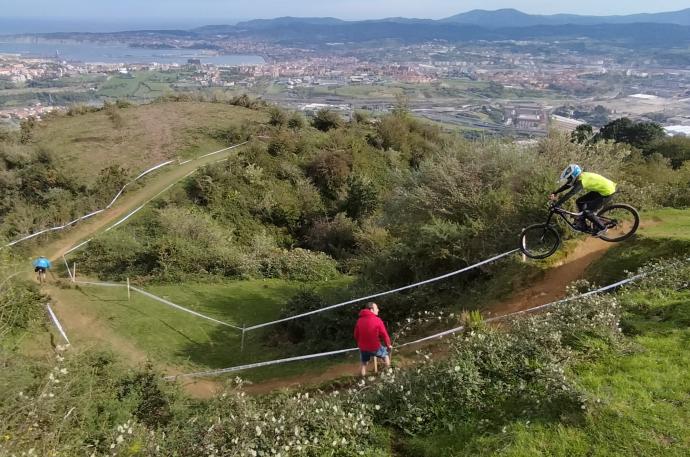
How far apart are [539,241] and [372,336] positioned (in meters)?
5.24

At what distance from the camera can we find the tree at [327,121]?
122ft

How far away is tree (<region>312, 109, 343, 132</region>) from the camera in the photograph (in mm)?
37094

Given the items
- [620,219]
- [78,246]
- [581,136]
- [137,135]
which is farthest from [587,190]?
[137,135]

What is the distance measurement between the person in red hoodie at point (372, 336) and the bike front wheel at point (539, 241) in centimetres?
425

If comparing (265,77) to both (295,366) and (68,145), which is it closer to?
(68,145)

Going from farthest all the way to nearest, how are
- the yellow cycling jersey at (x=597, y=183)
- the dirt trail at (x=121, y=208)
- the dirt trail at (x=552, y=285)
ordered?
the dirt trail at (x=121, y=208)
the dirt trail at (x=552, y=285)
the yellow cycling jersey at (x=597, y=183)

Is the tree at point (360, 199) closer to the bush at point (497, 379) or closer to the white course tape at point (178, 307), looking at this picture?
the white course tape at point (178, 307)

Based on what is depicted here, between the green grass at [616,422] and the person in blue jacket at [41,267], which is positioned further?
the person in blue jacket at [41,267]

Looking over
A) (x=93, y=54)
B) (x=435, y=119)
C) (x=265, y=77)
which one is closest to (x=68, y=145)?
(x=435, y=119)

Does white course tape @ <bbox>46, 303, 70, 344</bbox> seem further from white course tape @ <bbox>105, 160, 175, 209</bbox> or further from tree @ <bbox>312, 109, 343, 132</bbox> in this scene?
tree @ <bbox>312, 109, 343, 132</bbox>

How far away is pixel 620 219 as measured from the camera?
10.6 metres

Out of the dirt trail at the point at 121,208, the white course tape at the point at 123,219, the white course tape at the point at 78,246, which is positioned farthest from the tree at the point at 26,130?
the white course tape at the point at 78,246

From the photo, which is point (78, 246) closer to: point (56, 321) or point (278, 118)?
point (56, 321)

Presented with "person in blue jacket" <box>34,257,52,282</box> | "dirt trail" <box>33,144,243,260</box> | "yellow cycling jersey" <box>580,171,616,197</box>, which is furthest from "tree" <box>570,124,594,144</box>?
"dirt trail" <box>33,144,243,260</box>
